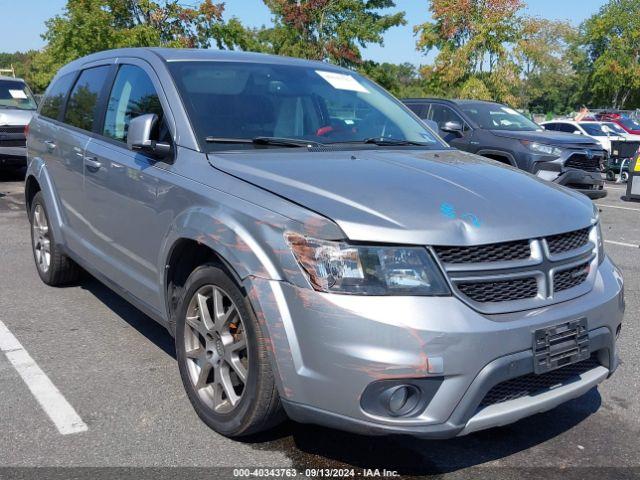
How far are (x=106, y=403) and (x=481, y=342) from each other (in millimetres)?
2046

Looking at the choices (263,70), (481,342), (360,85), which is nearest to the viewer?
(481,342)

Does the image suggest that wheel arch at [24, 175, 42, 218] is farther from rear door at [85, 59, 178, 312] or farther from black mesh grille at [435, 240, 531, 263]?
black mesh grille at [435, 240, 531, 263]

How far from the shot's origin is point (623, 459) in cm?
312

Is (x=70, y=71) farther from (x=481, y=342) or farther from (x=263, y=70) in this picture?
(x=481, y=342)

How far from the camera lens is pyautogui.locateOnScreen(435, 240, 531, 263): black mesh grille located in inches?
104

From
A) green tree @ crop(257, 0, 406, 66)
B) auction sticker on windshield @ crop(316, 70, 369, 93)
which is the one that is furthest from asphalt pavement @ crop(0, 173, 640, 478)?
green tree @ crop(257, 0, 406, 66)

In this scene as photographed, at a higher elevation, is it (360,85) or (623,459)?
(360,85)

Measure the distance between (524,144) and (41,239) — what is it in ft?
24.1

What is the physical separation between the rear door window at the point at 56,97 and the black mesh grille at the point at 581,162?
294 inches

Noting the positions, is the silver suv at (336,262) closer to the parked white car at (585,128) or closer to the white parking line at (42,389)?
the white parking line at (42,389)

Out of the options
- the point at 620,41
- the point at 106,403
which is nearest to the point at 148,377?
the point at 106,403

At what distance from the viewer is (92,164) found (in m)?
4.37

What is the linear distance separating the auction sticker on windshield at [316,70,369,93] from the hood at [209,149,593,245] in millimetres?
Answer: 905

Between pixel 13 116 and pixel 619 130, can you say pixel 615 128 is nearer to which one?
pixel 619 130
